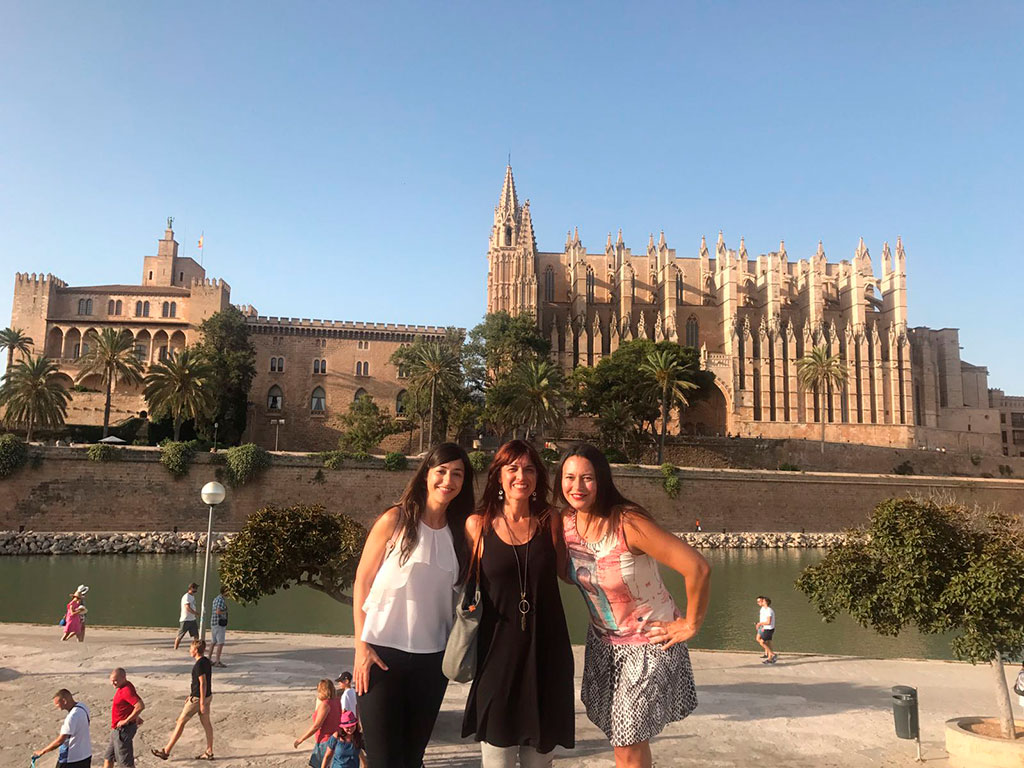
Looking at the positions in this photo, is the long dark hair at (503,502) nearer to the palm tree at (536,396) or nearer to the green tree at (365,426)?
the palm tree at (536,396)

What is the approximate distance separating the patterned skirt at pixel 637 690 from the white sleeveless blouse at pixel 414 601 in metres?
0.72

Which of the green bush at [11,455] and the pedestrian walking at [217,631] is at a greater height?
the green bush at [11,455]

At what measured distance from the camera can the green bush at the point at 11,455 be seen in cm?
3064

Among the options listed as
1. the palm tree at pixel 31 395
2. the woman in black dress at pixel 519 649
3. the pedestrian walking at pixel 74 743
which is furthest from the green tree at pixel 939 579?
the palm tree at pixel 31 395

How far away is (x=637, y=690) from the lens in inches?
127

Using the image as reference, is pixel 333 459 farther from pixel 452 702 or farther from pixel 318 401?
Answer: pixel 452 702

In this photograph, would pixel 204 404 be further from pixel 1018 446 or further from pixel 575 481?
pixel 1018 446

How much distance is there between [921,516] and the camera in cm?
748

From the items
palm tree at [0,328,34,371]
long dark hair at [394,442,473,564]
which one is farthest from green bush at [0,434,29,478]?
long dark hair at [394,442,473,564]

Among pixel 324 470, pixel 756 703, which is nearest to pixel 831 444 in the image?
pixel 324 470

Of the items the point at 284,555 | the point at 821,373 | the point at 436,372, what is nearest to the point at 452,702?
the point at 284,555

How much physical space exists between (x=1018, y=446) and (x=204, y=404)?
212 ft

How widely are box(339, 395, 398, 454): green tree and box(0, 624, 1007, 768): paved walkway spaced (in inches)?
1243

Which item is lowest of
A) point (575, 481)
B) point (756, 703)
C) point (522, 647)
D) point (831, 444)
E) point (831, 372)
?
point (756, 703)
